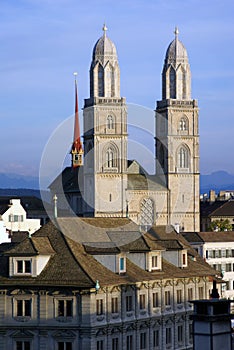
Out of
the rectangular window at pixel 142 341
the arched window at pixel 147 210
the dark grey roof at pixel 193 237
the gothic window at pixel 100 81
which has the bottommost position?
the rectangular window at pixel 142 341

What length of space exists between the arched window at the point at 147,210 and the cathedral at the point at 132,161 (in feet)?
0.49

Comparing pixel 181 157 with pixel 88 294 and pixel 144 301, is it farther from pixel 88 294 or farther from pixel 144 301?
pixel 88 294

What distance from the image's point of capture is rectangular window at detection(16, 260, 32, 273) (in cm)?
6656

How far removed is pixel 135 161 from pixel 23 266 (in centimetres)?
12071

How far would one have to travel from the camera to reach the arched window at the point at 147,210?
586 ft

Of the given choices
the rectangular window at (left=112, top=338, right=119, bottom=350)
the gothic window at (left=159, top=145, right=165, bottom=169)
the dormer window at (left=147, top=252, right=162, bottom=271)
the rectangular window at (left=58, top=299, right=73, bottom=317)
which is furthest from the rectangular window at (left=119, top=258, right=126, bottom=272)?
the gothic window at (left=159, top=145, right=165, bottom=169)

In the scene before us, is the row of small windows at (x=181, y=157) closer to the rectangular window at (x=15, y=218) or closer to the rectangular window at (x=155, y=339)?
the rectangular window at (x=15, y=218)

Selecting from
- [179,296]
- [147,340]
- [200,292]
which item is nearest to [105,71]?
[200,292]

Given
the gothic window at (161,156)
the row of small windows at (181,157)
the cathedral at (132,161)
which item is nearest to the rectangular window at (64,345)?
the cathedral at (132,161)

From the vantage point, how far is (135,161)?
187 metres

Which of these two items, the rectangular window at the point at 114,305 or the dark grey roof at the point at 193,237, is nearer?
the rectangular window at the point at 114,305

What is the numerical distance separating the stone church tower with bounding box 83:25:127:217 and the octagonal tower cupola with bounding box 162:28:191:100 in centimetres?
913

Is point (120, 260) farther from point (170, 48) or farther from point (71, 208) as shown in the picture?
point (170, 48)

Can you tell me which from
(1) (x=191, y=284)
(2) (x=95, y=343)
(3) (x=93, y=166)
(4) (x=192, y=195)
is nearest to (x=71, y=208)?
(3) (x=93, y=166)
